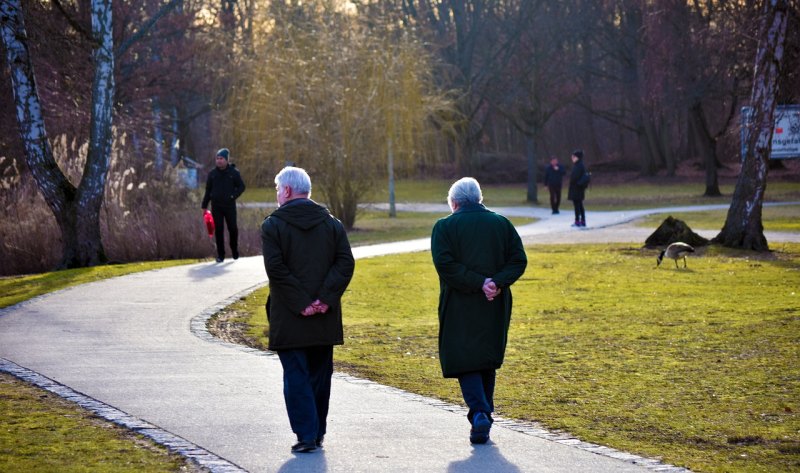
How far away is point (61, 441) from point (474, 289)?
8.91ft

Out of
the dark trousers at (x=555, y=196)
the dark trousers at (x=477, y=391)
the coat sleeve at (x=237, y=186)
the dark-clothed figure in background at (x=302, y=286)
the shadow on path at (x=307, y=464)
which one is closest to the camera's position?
the shadow on path at (x=307, y=464)

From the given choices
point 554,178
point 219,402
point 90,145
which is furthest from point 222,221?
point 554,178

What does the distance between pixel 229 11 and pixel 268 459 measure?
51.2 m

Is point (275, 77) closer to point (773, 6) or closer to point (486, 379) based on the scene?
point (773, 6)

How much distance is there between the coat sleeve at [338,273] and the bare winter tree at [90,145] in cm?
1568

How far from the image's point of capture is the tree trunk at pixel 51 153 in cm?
2212

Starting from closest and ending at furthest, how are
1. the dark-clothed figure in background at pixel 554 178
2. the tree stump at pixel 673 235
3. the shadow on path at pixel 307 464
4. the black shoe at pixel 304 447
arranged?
1. the shadow on path at pixel 307 464
2. the black shoe at pixel 304 447
3. the tree stump at pixel 673 235
4. the dark-clothed figure in background at pixel 554 178

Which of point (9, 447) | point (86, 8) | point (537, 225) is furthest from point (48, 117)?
point (9, 447)

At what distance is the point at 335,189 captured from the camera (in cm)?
3562

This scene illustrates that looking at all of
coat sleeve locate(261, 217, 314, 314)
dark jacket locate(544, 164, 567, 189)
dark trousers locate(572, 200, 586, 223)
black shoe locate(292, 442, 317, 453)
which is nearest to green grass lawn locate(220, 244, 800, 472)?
black shoe locate(292, 442, 317, 453)

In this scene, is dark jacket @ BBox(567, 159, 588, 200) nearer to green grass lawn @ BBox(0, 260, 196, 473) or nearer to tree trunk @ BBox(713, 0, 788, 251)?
tree trunk @ BBox(713, 0, 788, 251)

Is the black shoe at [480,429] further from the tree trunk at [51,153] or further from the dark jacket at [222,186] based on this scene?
the tree trunk at [51,153]

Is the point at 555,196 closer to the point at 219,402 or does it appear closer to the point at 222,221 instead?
the point at 222,221

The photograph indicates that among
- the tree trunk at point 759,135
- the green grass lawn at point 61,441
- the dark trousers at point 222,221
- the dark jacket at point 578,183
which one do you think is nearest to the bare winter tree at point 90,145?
the dark trousers at point 222,221
